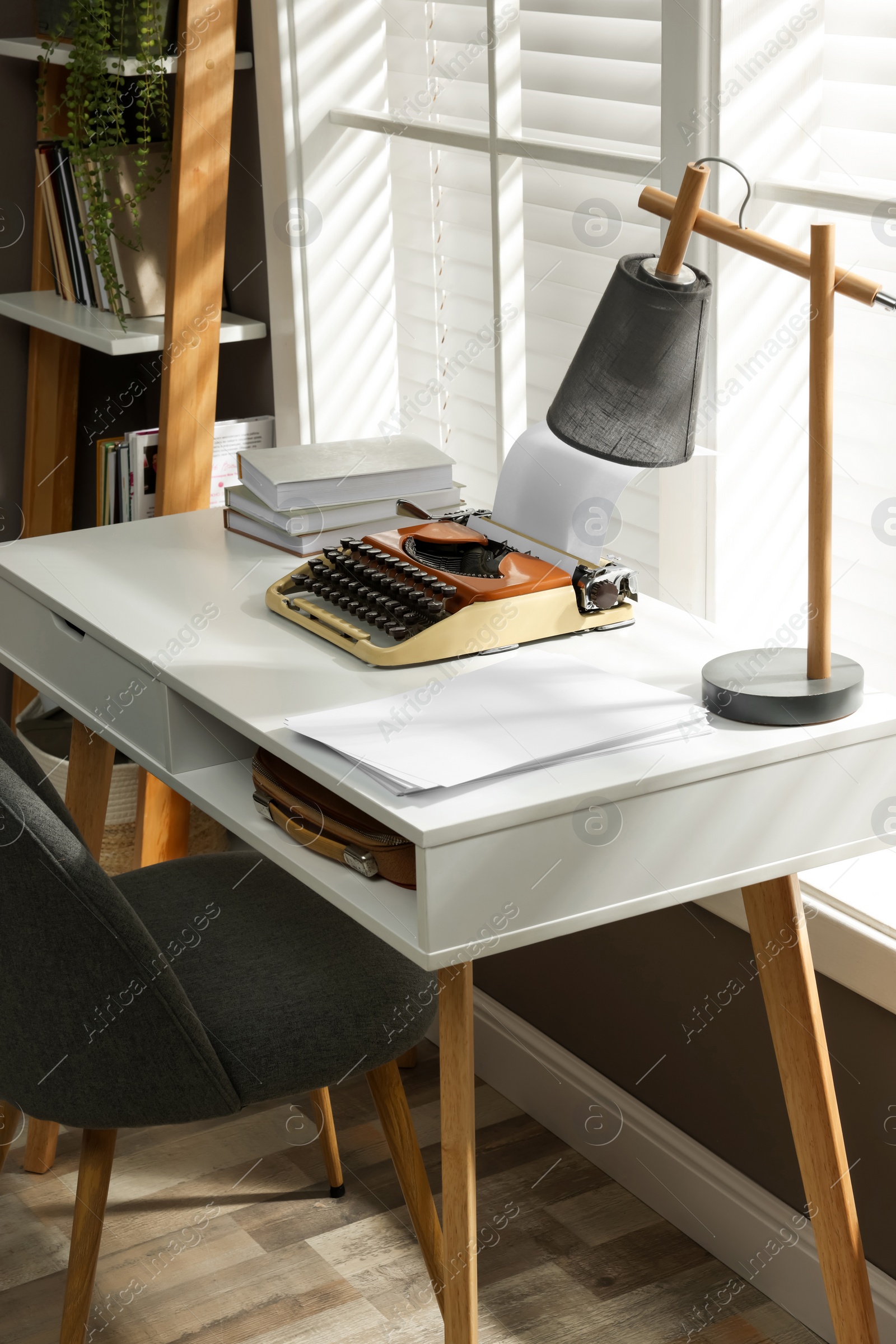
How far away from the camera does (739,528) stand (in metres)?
1.76

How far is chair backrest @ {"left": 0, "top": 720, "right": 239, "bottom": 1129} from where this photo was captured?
4.25 feet

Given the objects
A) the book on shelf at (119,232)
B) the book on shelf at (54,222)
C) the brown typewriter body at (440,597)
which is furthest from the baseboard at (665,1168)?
the book on shelf at (54,222)

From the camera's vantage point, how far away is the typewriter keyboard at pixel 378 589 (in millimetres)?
1533

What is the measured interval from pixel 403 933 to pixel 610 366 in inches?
20.2

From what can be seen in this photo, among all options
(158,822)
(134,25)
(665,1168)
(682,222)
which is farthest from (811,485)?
(134,25)

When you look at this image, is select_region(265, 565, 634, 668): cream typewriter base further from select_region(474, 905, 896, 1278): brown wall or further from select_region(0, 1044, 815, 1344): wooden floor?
select_region(0, 1044, 815, 1344): wooden floor

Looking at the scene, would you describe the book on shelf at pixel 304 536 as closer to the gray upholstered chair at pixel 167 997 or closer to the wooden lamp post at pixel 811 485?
the gray upholstered chair at pixel 167 997

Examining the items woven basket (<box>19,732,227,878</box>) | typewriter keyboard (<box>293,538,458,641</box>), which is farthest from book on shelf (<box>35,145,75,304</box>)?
typewriter keyboard (<box>293,538,458,641</box>)

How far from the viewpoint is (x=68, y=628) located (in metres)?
1.75

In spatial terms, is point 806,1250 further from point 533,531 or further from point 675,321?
point 675,321

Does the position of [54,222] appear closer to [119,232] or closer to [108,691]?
[119,232]

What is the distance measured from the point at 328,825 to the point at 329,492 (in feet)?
2.04

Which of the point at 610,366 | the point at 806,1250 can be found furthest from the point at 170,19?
the point at 806,1250

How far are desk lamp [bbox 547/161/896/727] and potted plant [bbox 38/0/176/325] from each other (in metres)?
1.24
